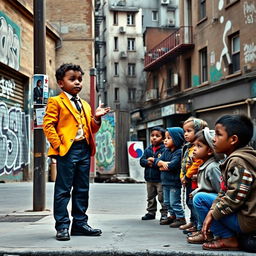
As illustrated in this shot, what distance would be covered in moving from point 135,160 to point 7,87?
798 cm

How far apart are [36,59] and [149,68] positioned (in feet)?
85.5

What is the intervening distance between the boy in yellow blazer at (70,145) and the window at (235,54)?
15979mm

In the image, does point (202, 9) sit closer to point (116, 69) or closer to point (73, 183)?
point (73, 183)

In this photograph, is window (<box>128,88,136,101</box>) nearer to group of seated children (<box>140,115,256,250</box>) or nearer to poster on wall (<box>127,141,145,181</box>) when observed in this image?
poster on wall (<box>127,141,145,181</box>)

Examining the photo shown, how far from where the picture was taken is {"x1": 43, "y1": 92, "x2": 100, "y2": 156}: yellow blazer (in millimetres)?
5211

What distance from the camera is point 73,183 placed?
17.9 feet

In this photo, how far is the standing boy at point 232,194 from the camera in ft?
13.4

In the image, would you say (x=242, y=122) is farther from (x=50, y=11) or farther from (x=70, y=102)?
(x=50, y=11)

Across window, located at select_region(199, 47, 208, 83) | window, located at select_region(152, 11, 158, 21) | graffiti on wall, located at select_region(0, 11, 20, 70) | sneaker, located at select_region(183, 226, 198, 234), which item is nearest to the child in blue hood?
sneaker, located at select_region(183, 226, 198, 234)

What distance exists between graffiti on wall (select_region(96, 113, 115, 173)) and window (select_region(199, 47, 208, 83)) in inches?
200

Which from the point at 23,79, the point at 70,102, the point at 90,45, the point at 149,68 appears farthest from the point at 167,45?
the point at 70,102

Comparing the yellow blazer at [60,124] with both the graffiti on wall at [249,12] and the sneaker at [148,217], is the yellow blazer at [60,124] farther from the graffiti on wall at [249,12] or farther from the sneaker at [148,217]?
the graffiti on wall at [249,12]

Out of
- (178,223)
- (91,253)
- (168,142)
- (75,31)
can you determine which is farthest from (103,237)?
(75,31)

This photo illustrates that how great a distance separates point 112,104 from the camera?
5312cm
